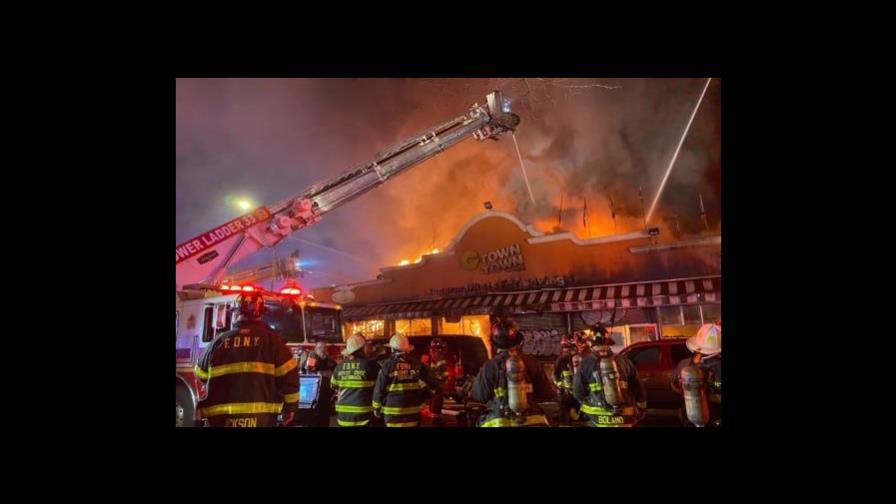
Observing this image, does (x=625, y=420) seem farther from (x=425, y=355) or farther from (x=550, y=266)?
(x=550, y=266)

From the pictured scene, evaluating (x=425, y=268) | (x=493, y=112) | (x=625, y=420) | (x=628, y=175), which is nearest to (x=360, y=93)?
(x=493, y=112)

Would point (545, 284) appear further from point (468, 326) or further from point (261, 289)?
point (261, 289)

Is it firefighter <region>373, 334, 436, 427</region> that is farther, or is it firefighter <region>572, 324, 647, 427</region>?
firefighter <region>373, 334, 436, 427</region>

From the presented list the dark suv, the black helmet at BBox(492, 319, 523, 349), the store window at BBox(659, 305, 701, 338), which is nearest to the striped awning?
the dark suv

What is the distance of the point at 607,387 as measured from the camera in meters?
5.38

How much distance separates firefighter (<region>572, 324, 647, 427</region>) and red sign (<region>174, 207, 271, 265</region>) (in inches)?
206

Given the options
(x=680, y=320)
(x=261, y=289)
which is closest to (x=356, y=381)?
(x=261, y=289)

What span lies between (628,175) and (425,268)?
13.1 ft

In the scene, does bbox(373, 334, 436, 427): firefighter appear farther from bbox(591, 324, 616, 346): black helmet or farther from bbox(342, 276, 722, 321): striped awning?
bbox(342, 276, 722, 321): striped awning

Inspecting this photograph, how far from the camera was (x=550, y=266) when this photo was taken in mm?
9227

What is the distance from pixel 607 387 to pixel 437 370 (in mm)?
2699

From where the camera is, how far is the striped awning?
7.85m

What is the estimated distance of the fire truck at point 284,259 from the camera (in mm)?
7254

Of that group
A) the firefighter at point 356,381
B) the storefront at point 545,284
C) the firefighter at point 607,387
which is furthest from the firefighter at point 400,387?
the storefront at point 545,284
